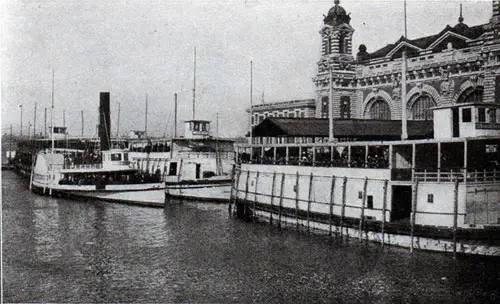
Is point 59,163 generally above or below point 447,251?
above

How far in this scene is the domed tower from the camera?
7075cm

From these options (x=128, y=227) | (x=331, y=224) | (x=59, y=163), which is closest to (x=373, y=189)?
(x=331, y=224)

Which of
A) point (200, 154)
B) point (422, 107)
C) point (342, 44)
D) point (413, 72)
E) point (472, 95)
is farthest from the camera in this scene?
point (342, 44)

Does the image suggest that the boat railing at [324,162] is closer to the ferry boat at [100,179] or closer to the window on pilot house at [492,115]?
the window on pilot house at [492,115]

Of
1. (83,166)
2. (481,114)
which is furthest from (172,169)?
(481,114)

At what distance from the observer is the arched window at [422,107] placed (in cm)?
5904

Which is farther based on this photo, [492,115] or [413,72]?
[413,72]

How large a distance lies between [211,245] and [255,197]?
38.2 feet

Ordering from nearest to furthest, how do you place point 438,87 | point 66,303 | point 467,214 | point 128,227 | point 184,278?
point 66,303 < point 184,278 < point 467,214 < point 128,227 < point 438,87

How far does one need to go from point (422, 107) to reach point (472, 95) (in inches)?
263

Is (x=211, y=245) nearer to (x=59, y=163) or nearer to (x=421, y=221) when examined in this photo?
(x=421, y=221)

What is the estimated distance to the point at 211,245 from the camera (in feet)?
96.6

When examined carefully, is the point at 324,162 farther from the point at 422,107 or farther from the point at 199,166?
the point at 422,107

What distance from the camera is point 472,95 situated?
178ft
